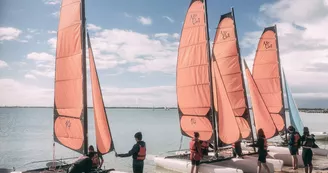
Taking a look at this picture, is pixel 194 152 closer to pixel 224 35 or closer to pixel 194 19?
pixel 194 19

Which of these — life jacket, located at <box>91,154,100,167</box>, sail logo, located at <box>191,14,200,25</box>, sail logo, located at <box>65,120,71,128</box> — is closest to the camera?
life jacket, located at <box>91,154,100,167</box>

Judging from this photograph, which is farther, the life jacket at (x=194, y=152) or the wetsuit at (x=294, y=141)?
the wetsuit at (x=294, y=141)

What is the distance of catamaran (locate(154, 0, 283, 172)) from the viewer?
1488cm

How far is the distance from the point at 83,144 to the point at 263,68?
15.8m

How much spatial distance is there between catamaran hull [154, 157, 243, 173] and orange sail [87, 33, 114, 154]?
463cm

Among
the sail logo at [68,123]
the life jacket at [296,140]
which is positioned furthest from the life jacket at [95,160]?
the life jacket at [296,140]

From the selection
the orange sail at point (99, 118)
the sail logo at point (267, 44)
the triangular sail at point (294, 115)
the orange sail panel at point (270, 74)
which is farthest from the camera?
the sail logo at point (267, 44)

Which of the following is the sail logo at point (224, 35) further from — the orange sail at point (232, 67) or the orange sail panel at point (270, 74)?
the orange sail panel at point (270, 74)

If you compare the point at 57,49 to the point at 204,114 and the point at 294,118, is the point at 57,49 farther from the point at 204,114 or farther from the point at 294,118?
the point at 294,118

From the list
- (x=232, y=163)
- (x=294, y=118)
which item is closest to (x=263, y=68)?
(x=294, y=118)

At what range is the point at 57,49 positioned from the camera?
12.7 metres

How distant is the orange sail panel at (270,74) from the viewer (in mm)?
22000

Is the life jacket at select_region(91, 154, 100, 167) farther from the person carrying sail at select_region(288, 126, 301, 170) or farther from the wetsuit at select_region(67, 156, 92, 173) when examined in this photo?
the person carrying sail at select_region(288, 126, 301, 170)

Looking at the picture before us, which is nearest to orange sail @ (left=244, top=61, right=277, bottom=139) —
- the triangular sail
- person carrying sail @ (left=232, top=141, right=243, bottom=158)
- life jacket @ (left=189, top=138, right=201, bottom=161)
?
person carrying sail @ (left=232, top=141, right=243, bottom=158)
